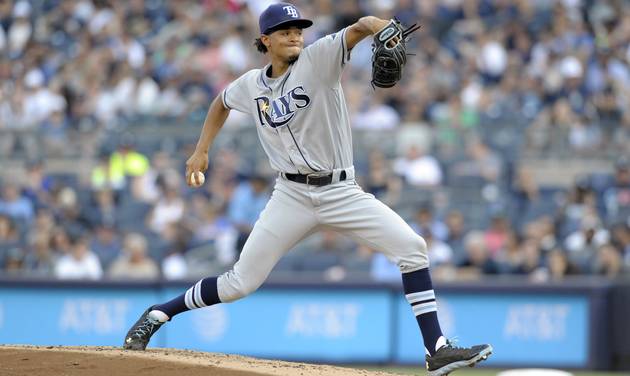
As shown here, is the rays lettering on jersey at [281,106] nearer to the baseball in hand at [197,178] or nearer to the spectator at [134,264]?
the baseball in hand at [197,178]

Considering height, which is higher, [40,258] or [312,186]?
[312,186]

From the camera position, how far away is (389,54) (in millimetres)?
6051

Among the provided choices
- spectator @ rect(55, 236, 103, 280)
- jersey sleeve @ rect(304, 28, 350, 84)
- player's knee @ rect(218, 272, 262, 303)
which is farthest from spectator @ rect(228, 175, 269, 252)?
jersey sleeve @ rect(304, 28, 350, 84)

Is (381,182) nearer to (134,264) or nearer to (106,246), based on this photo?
(134,264)

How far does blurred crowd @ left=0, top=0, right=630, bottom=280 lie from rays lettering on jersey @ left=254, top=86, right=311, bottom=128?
599 centimetres

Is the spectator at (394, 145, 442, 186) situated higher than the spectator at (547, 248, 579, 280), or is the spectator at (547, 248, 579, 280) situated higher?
the spectator at (394, 145, 442, 186)

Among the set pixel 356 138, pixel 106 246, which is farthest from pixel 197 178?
pixel 356 138

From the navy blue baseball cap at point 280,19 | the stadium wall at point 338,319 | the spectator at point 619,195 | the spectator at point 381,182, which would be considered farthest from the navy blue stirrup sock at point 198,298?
the spectator at point 619,195

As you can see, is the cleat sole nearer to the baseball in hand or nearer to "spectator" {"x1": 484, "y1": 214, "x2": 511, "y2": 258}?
the baseball in hand

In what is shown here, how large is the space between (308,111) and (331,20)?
35.1ft

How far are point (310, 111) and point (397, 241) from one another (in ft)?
2.81

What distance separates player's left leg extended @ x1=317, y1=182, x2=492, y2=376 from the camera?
6.58 m

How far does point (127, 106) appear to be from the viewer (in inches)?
639

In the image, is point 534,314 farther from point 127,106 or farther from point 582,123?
point 127,106
